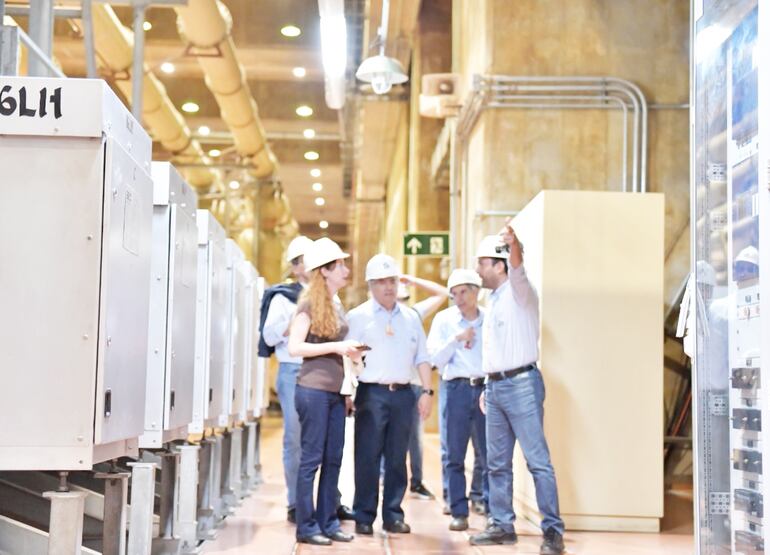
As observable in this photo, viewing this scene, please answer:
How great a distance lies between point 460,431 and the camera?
6.76 metres

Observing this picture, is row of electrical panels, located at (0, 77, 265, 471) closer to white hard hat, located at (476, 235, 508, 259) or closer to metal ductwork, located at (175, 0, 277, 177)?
white hard hat, located at (476, 235, 508, 259)

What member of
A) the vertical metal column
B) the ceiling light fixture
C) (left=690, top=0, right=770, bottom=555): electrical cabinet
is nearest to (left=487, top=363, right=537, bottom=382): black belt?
(left=690, top=0, right=770, bottom=555): electrical cabinet

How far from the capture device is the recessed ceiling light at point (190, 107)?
17594 millimetres

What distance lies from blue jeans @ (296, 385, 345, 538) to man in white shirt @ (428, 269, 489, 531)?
954mm

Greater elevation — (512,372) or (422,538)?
(512,372)

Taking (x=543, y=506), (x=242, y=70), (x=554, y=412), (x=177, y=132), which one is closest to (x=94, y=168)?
(x=543, y=506)

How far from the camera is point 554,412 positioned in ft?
21.7

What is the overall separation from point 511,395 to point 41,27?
385 centimetres

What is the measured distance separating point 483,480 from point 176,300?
3.31m

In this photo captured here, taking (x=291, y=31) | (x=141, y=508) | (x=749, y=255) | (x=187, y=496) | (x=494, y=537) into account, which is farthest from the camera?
(x=291, y=31)

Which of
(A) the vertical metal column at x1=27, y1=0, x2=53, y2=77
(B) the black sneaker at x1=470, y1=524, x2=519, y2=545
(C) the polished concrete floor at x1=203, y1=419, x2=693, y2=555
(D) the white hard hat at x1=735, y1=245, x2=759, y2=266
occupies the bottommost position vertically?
(C) the polished concrete floor at x1=203, y1=419, x2=693, y2=555

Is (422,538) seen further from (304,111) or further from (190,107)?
(190,107)

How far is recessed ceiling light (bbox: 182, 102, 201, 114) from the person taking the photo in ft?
57.7

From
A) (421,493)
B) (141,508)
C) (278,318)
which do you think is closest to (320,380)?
(278,318)
